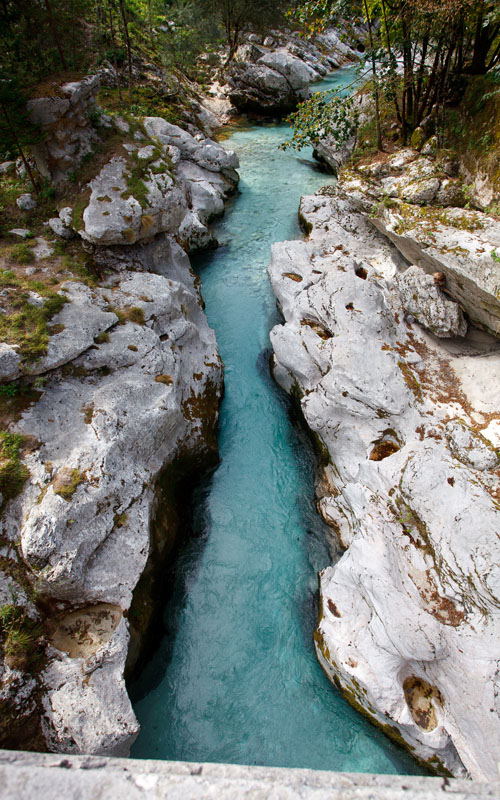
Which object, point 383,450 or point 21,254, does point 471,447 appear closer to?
point 383,450

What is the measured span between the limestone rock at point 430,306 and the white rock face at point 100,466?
5677mm

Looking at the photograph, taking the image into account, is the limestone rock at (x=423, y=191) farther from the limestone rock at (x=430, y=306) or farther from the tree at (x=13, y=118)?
the tree at (x=13, y=118)

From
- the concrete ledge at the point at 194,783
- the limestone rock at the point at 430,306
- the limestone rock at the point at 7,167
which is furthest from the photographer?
the limestone rock at the point at 7,167

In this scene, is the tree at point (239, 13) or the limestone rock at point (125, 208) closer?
the limestone rock at point (125, 208)

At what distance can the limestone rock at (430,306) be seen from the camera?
961 centimetres

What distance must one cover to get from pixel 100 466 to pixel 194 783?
496cm

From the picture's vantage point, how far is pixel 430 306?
983 cm

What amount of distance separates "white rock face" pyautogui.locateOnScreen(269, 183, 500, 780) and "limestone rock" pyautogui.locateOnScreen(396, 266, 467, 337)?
34cm

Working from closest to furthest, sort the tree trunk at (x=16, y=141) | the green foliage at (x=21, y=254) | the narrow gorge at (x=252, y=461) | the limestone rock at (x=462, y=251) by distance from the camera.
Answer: the narrow gorge at (x=252, y=461)
the limestone rock at (x=462, y=251)
the tree trunk at (x=16, y=141)
the green foliage at (x=21, y=254)

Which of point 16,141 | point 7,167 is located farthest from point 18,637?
point 7,167

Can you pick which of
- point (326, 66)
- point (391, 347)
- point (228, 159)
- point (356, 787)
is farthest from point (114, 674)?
point (326, 66)

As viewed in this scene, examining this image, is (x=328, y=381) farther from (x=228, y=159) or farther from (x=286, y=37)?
(x=286, y=37)

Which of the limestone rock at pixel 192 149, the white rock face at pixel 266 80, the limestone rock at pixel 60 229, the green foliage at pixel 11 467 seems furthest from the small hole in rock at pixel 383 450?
the white rock face at pixel 266 80

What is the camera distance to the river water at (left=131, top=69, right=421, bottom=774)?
6.65 m
